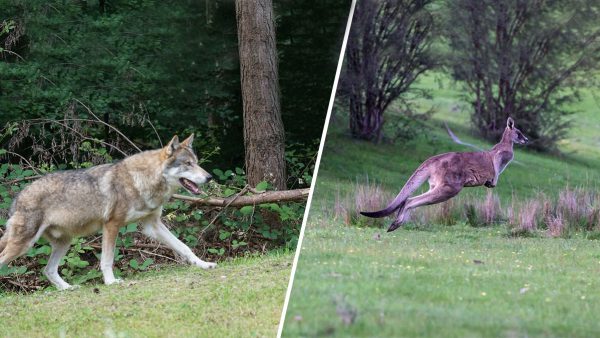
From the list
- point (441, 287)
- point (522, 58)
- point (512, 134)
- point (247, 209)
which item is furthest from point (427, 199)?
point (247, 209)

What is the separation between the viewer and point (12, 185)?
9758 millimetres

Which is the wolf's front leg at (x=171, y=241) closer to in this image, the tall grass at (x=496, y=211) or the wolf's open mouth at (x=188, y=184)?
the wolf's open mouth at (x=188, y=184)

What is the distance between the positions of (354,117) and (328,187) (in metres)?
1.04

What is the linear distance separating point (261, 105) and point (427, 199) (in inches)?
193

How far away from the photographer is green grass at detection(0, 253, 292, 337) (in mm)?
5762

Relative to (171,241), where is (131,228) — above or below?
below

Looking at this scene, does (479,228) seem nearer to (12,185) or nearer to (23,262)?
(23,262)

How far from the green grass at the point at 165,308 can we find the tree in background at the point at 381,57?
1.24 meters

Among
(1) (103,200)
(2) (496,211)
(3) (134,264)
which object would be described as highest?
(2) (496,211)

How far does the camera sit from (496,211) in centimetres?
587

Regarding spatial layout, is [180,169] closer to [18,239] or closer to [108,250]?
[108,250]

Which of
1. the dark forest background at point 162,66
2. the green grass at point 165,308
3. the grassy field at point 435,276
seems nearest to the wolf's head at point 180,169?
the green grass at point 165,308

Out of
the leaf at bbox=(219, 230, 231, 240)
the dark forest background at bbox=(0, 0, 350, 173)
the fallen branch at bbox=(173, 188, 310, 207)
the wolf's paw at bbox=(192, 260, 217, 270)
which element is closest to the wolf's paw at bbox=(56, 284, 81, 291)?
the wolf's paw at bbox=(192, 260, 217, 270)

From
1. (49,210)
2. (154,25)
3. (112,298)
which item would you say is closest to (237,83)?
(154,25)
